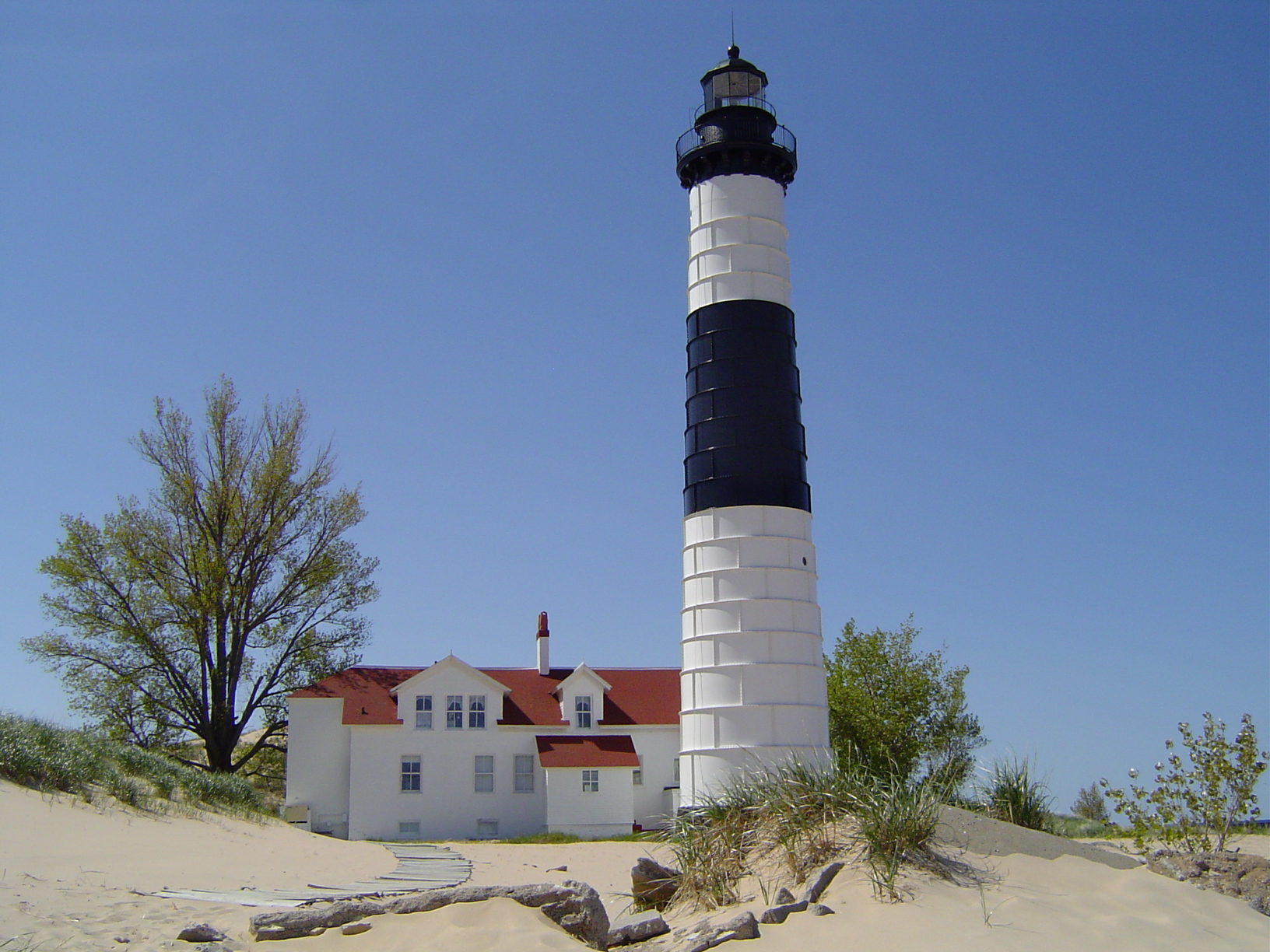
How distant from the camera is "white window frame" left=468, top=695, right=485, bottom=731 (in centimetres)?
3144

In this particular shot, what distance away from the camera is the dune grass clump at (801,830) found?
9016 millimetres

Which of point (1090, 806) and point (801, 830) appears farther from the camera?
point (1090, 806)

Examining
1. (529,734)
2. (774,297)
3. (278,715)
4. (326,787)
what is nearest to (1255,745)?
(774,297)

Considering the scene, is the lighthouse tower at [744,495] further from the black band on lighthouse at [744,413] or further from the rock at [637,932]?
the rock at [637,932]

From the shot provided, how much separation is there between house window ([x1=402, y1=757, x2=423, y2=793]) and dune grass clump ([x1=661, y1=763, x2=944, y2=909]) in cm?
2044

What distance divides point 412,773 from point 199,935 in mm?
22619

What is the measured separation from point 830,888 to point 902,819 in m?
0.88

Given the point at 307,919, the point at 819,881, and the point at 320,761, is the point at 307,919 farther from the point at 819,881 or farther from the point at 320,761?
the point at 320,761

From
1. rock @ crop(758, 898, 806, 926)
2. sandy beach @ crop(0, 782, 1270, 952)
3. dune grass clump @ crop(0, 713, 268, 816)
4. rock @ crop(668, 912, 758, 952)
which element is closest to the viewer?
sandy beach @ crop(0, 782, 1270, 952)

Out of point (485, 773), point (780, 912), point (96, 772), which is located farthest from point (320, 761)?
point (780, 912)

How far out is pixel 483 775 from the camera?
31062 millimetres

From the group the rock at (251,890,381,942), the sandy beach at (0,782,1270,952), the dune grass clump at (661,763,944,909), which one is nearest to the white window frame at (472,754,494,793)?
the sandy beach at (0,782,1270,952)

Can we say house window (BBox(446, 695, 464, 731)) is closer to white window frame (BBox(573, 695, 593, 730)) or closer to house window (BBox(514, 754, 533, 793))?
Answer: house window (BBox(514, 754, 533, 793))

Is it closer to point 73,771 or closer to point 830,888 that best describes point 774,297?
point 830,888
